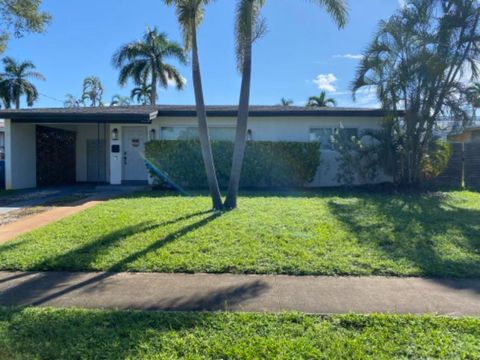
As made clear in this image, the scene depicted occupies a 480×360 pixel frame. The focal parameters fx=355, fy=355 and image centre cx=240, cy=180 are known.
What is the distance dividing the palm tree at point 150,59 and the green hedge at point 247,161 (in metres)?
15.7

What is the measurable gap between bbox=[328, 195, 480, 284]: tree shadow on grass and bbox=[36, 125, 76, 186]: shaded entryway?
12.6 meters

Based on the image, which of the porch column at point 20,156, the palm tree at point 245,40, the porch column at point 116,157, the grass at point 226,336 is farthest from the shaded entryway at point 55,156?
the grass at point 226,336

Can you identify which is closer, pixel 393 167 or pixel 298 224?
pixel 298 224

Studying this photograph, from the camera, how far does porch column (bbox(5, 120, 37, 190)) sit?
13.7 m

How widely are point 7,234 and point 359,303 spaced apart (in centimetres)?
672

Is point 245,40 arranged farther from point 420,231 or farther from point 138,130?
point 138,130

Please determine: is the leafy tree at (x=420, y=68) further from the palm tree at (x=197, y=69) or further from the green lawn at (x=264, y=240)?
the palm tree at (x=197, y=69)

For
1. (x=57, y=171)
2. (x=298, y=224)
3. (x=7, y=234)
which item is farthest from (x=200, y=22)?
(x=57, y=171)

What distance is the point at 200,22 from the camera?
9273mm

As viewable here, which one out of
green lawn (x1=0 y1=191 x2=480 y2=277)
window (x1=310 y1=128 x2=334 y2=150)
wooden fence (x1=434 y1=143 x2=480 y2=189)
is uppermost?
window (x1=310 y1=128 x2=334 y2=150)

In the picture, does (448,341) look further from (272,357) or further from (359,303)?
(272,357)

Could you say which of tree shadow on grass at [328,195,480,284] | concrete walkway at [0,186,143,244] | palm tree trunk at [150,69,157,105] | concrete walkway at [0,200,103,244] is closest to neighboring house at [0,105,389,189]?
concrete walkway at [0,186,143,244]

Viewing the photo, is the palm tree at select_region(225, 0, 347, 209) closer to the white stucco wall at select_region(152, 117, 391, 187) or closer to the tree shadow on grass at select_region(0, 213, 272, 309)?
the tree shadow on grass at select_region(0, 213, 272, 309)

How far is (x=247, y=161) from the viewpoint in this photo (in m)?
13.0
